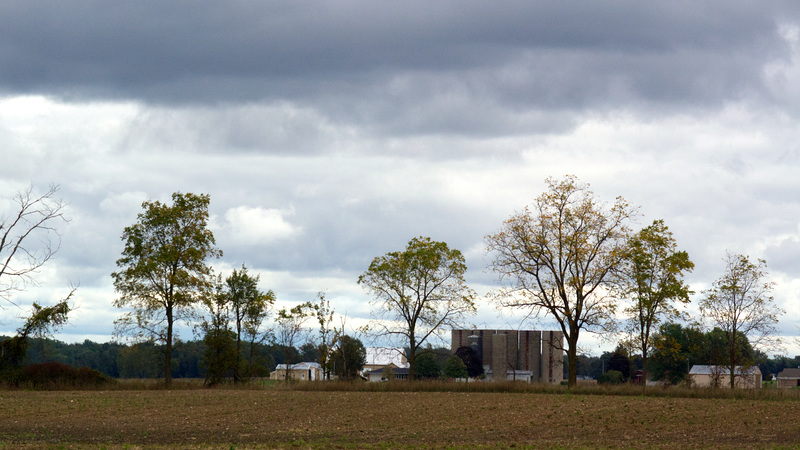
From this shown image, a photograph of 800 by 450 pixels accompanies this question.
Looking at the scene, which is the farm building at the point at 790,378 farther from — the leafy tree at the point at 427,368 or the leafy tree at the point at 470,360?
the leafy tree at the point at 427,368

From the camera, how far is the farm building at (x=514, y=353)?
123 meters

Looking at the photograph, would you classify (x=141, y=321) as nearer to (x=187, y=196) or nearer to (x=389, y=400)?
(x=187, y=196)

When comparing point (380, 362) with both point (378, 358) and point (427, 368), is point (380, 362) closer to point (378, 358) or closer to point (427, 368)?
point (378, 358)

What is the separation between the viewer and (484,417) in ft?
110

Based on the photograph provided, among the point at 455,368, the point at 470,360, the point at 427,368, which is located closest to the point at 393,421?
the point at 455,368

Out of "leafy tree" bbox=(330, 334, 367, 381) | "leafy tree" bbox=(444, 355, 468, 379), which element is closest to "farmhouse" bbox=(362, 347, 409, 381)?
"leafy tree" bbox=(444, 355, 468, 379)

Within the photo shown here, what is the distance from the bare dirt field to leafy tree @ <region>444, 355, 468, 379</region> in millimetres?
67085

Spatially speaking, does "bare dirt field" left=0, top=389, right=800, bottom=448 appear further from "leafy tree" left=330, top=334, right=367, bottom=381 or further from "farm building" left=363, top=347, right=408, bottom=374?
"farm building" left=363, top=347, right=408, bottom=374

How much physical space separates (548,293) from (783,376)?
11682cm

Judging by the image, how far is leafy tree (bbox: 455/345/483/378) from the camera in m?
120

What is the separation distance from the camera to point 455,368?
366 feet

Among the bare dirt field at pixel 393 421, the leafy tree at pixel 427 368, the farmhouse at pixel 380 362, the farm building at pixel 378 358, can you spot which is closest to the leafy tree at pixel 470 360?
the leafy tree at pixel 427 368

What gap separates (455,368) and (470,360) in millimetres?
9163

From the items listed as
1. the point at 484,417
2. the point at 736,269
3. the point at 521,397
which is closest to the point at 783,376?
the point at 736,269
